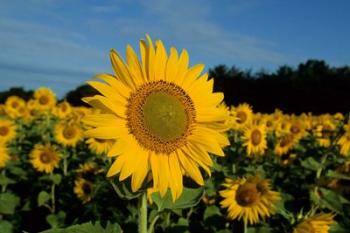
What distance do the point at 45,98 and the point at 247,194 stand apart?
24.1 ft

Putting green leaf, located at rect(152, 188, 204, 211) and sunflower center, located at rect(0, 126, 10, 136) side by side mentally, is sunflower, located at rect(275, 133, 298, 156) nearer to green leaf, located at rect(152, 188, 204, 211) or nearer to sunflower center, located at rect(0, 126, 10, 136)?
sunflower center, located at rect(0, 126, 10, 136)

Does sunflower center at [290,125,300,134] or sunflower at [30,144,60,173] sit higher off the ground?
sunflower center at [290,125,300,134]

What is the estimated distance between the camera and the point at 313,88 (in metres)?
27.1

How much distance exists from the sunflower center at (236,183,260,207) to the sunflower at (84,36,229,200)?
2.23 metres

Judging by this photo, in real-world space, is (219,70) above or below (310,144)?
above

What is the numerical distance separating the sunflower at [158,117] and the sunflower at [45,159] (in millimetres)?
4843

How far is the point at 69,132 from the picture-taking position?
8.07 m

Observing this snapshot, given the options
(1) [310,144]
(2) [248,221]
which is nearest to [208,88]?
(2) [248,221]

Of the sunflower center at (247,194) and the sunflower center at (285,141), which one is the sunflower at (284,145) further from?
the sunflower center at (247,194)

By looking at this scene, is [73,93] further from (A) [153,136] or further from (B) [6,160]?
(A) [153,136]

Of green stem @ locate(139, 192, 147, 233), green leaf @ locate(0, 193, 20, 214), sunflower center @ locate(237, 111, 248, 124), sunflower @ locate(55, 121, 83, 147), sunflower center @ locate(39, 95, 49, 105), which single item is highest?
sunflower center @ locate(39, 95, 49, 105)

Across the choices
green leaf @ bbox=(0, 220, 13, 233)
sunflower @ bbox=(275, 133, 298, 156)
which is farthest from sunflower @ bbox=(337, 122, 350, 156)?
green leaf @ bbox=(0, 220, 13, 233)

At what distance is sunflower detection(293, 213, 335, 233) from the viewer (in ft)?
11.9

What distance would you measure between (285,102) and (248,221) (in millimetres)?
23061
